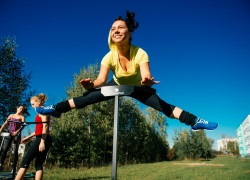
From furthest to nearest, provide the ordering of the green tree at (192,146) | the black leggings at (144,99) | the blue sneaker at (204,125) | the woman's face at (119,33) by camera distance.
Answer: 1. the green tree at (192,146)
2. the woman's face at (119,33)
3. the black leggings at (144,99)
4. the blue sneaker at (204,125)

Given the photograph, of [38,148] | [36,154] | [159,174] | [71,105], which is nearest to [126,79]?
[71,105]

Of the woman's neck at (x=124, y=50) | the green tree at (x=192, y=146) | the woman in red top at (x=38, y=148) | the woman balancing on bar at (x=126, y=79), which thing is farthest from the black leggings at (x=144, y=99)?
the green tree at (x=192, y=146)

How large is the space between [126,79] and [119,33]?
0.69 meters

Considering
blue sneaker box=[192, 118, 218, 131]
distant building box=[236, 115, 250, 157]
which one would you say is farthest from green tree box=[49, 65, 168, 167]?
distant building box=[236, 115, 250, 157]

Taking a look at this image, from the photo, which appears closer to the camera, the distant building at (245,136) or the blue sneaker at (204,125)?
the blue sneaker at (204,125)

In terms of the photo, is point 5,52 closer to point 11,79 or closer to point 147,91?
point 11,79

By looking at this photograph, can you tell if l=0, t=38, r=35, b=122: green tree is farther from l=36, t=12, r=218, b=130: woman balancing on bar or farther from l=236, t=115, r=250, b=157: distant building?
l=236, t=115, r=250, b=157: distant building

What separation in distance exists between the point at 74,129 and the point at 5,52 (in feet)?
36.0

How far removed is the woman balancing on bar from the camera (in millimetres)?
2967

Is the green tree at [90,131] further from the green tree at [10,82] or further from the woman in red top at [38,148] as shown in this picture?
the woman in red top at [38,148]

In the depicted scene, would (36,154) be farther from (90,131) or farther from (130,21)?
(90,131)

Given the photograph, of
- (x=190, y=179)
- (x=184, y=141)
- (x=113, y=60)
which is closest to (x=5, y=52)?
(x=190, y=179)

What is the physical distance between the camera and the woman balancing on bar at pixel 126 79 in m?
2.97

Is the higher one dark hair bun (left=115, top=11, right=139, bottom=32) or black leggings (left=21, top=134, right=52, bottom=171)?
dark hair bun (left=115, top=11, right=139, bottom=32)
